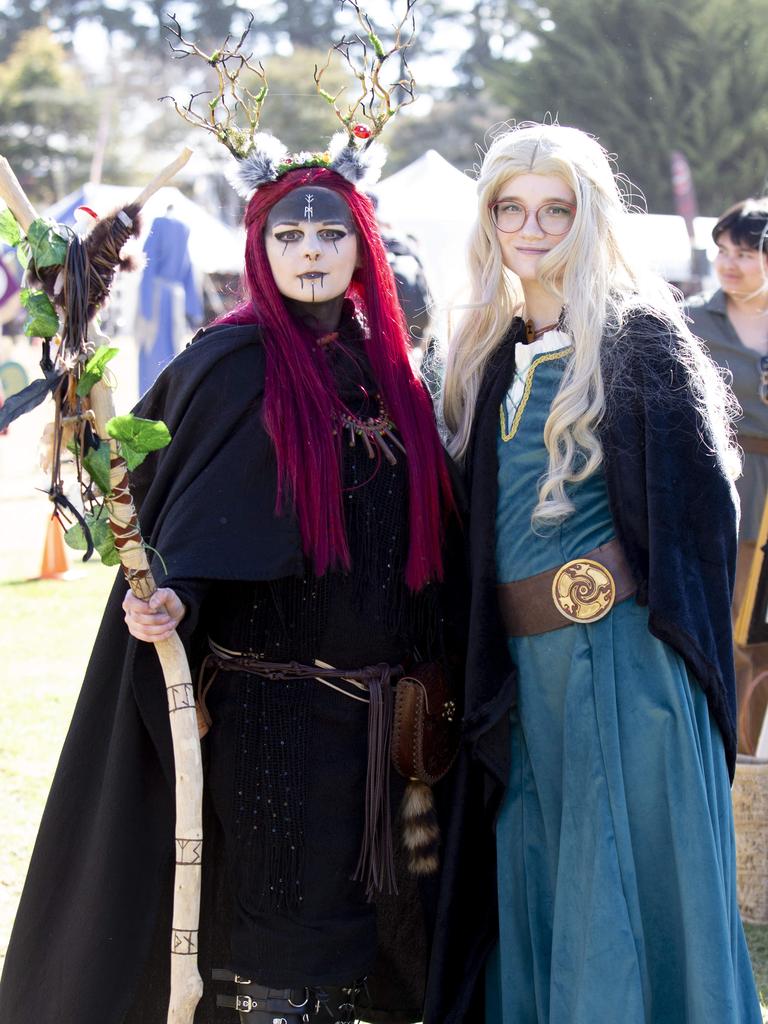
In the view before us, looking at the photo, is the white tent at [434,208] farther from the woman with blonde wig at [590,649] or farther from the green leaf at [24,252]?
the green leaf at [24,252]

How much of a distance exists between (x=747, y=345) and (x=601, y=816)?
2.60 meters

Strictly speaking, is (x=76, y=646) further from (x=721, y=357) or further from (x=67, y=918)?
(x=67, y=918)

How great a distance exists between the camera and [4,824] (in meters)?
4.33

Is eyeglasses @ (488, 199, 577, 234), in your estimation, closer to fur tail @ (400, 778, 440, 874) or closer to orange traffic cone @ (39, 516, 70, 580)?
fur tail @ (400, 778, 440, 874)

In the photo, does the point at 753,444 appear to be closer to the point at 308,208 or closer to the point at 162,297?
the point at 308,208

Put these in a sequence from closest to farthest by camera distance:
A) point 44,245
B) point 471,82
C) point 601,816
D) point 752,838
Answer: point 44,245 → point 601,816 → point 752,838 → point 471,82

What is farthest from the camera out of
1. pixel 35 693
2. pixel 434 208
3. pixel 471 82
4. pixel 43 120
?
pixel 471 82

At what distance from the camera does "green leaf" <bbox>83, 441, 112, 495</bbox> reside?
7.09ft

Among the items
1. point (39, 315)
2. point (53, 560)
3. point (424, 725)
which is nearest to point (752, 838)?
point (424, 725)

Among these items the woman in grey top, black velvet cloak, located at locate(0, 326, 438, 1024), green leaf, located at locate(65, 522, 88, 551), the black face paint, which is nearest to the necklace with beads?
black velvet cloak, located at locate(0, 326, 438, 1024)

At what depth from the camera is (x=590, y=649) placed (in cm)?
254

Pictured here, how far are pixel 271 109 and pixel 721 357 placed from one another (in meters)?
38.1

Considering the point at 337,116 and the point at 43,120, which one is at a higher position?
the point at 43,120

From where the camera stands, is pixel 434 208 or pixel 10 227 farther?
pixel 434 208
